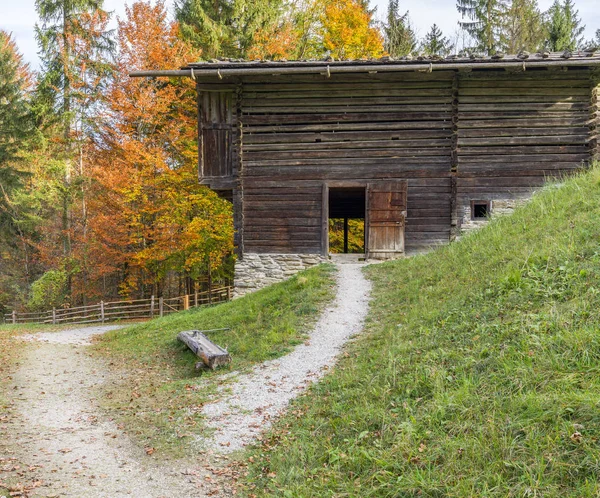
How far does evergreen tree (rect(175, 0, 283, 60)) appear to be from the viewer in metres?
23.0

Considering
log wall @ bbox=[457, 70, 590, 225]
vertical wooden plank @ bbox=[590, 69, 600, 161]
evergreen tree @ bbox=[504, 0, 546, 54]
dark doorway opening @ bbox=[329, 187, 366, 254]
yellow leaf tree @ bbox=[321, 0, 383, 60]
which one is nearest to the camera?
vertical wooden plank @ bbox=[590, 69, 600, 161]

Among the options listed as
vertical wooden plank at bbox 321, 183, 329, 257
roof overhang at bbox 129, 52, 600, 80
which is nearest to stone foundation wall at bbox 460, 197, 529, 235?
roof overhang at bbox 129, 52, 600, 80

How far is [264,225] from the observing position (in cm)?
1480

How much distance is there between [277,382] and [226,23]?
2214cm

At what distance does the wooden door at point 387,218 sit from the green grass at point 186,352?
198 cm

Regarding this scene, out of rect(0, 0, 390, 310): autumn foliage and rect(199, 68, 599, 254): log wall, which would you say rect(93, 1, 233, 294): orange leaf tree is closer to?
rect(0, 0, 390, 310): autumn foliage

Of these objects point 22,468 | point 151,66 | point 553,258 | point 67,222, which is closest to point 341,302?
point 553,258

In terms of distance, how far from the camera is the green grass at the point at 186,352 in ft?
21.3

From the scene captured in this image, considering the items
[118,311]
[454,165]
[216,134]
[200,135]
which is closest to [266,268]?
[216,134]

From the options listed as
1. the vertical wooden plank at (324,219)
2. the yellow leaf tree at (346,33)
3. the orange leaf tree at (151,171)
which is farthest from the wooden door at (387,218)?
the yellow leaf tree at (346,33)

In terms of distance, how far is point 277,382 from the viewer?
24.3 ft

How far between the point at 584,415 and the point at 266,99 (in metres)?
13.0

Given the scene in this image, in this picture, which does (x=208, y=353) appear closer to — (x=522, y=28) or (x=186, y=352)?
(x=186, y=352)

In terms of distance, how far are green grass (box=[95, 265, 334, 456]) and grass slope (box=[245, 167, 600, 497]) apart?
1.56m
